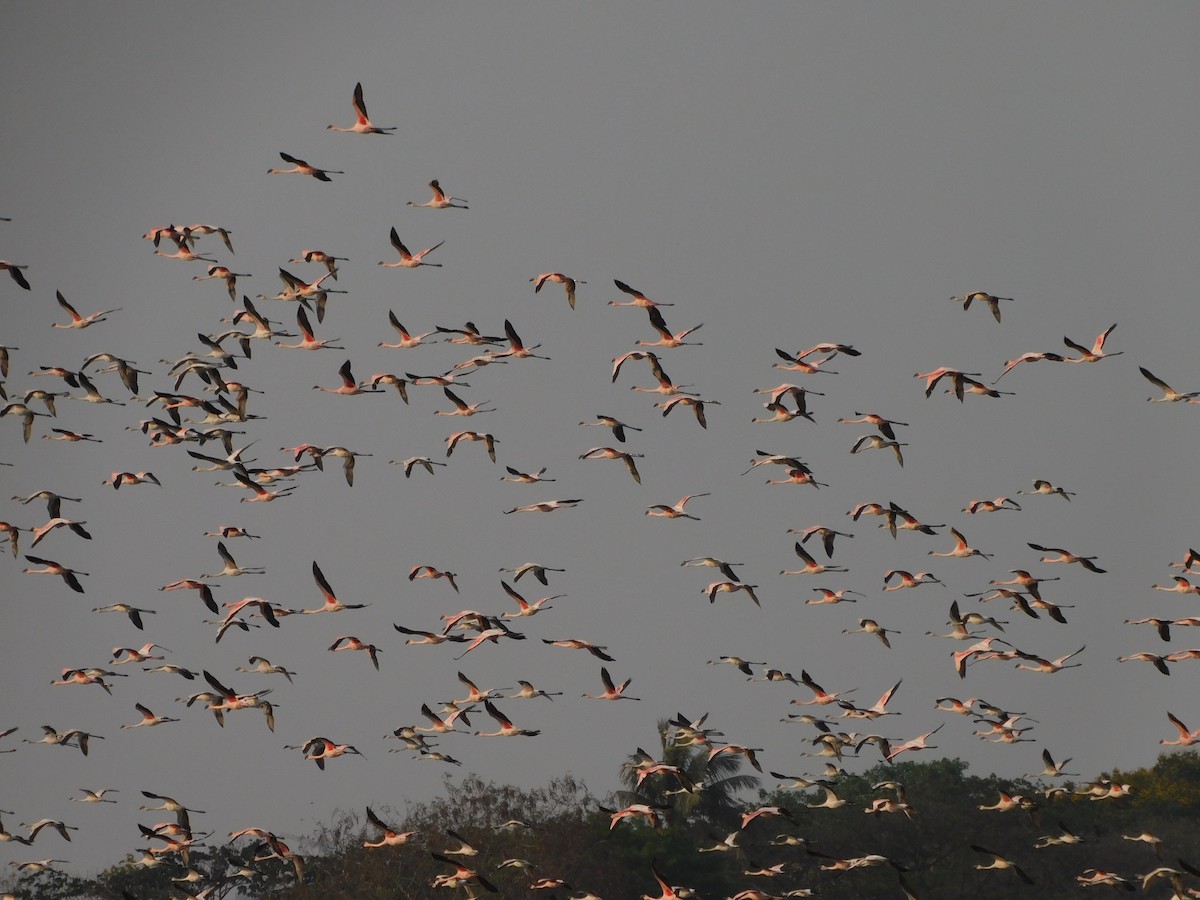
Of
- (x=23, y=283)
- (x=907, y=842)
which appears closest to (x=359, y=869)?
(x=907, y=842)

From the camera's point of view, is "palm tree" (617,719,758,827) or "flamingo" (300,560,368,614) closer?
"flamingo" (300,560,368,614)

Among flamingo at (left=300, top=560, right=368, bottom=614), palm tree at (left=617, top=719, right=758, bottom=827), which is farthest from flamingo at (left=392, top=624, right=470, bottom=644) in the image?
palm tree at (left=617, top=719, right=758, bottom=827)

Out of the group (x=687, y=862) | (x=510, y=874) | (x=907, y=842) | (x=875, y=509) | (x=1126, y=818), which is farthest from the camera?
(x=1126, y=818)

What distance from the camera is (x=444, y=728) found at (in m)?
47.6

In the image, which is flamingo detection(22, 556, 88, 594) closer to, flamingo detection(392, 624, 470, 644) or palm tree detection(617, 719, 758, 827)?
flamingo detection(392, 624, 470, 644)

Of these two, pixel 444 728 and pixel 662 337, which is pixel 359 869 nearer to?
pixel 444 728

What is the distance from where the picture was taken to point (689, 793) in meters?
71.4

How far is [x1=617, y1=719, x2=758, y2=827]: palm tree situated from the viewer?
72.6 metres

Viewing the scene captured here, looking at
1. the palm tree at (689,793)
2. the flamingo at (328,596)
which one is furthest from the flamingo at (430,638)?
the palm tree at (689,793)

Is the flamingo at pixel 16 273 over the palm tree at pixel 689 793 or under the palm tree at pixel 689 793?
over

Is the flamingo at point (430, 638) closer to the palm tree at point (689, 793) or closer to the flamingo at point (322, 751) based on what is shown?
the flamingo at point (322, 751)

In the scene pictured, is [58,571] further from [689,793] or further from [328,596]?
[689,793]

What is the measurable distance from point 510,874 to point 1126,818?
31087 mm

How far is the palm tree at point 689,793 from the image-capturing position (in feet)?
238
